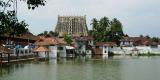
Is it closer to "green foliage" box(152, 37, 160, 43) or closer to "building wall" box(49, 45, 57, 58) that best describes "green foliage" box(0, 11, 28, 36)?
"building wall" box(49, 45, 57, 58)

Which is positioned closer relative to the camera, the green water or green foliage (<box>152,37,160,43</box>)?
the green water

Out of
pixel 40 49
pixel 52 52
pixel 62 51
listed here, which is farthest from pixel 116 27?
pixel 40 49

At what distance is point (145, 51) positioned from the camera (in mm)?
106562

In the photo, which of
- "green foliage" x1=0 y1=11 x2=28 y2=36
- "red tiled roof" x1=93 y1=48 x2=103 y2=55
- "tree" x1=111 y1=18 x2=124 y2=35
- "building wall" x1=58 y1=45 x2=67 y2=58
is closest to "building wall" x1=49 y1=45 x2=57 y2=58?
"building wall" x1=58 y1=45 x2=67 y2=58

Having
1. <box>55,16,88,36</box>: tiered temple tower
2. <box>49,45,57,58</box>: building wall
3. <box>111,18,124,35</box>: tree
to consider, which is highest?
<box>55,16,88,36</box>: tiered temple tower

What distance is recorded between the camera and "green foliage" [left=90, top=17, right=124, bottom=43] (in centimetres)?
10631

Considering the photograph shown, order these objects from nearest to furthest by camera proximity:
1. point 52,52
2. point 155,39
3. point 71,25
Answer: point 52,52 < point 155,39 < point 71,25

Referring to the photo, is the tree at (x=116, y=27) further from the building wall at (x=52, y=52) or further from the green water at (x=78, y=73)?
the green water at (x=78, y=73)

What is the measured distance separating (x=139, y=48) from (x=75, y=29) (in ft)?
176

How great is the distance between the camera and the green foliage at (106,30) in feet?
349

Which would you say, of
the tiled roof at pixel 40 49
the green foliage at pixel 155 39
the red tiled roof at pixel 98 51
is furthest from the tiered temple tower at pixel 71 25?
the tiled roof at pixel 40 49

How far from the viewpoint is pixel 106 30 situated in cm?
10606

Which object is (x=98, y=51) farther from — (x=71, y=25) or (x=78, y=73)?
(x=78, y=73)

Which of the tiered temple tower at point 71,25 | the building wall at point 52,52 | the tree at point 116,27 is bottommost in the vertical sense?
the building wall at point 52,52
